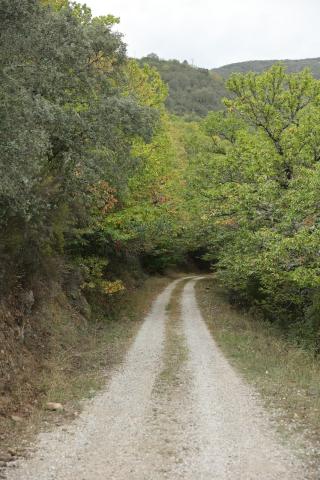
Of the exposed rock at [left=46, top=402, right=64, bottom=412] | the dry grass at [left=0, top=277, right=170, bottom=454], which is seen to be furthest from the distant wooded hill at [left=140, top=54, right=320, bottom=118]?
the exposed rock at [left=46, top=402, right=64, bottom=412]

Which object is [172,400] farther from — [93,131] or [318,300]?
[318,300]

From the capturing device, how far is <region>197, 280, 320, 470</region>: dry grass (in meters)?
9.14

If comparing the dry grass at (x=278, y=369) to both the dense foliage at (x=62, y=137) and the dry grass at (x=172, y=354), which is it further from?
the dense foliage at (x=62, y=137)

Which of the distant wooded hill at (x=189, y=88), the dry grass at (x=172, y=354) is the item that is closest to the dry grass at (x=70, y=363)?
the dry grass at (x=172, y=354)

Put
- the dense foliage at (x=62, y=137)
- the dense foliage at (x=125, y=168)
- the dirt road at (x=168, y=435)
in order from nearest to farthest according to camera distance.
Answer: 1. the dirt road at (x=168, y=435)
2. the dense foliage at (x=62, y=137)
3. the dense foliage at (x=125, y=168)

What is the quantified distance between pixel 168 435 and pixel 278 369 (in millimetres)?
6326

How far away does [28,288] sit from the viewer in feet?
51.3

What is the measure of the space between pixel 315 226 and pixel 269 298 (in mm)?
7805

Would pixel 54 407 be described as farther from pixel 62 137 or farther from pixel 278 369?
pixel 62 137

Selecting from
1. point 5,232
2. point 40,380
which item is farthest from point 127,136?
point 40,380

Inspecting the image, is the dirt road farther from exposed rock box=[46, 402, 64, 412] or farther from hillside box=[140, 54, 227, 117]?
hillside box=[140, 54, 227, 117]

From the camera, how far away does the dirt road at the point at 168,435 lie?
7004 mm

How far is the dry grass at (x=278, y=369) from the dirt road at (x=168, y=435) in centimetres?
46

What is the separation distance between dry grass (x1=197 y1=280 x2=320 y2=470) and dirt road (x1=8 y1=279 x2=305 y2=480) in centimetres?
46
